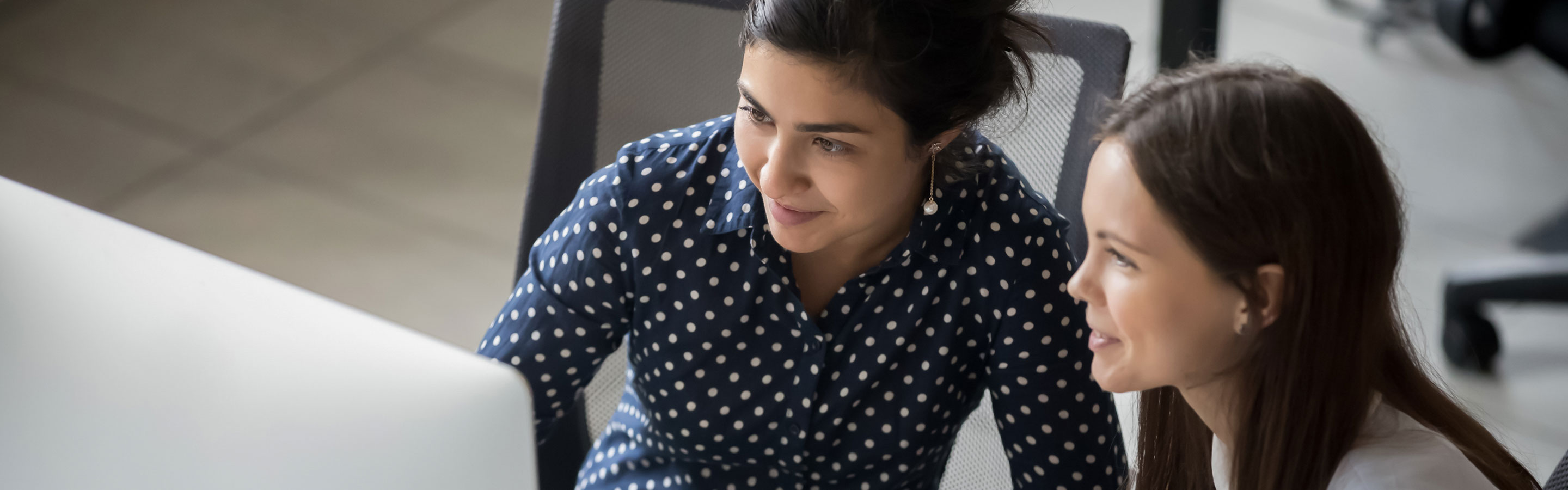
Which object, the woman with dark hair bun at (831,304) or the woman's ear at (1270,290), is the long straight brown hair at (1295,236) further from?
the woman with dark hair bun at (831,304)

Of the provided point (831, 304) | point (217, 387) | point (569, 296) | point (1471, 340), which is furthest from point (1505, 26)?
point (217, 387)

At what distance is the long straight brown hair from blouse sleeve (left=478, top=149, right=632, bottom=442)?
422 millimetres

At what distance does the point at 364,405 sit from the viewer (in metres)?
0.56

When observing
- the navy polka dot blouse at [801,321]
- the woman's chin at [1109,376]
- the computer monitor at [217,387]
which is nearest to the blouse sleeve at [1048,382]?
the navy polka dot blouse at [801,321]

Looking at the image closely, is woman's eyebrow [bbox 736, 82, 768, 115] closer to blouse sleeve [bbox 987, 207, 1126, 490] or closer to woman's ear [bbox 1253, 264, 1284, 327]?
blouse sleeve [bbox 987, 207, 1126, 490]

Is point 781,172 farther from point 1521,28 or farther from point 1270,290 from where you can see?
point 1521,28

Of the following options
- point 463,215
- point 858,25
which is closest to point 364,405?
point 858,25

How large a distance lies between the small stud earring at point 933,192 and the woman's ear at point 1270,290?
303 millimetres

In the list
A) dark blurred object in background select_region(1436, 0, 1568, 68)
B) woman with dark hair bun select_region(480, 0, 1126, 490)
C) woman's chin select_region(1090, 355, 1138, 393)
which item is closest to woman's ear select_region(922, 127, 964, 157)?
woman with dark hair bun select_region(480, 0, 1126, 490)

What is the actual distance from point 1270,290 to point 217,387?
24.3 inches

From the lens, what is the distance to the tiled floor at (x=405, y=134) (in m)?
2.27

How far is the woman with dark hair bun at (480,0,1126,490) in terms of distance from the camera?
1050mm

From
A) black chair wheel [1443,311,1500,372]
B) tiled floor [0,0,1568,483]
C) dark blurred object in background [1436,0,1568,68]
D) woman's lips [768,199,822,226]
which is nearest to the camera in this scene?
→ woman's lips [768,199,822,226]

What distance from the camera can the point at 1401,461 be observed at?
0.83 m
